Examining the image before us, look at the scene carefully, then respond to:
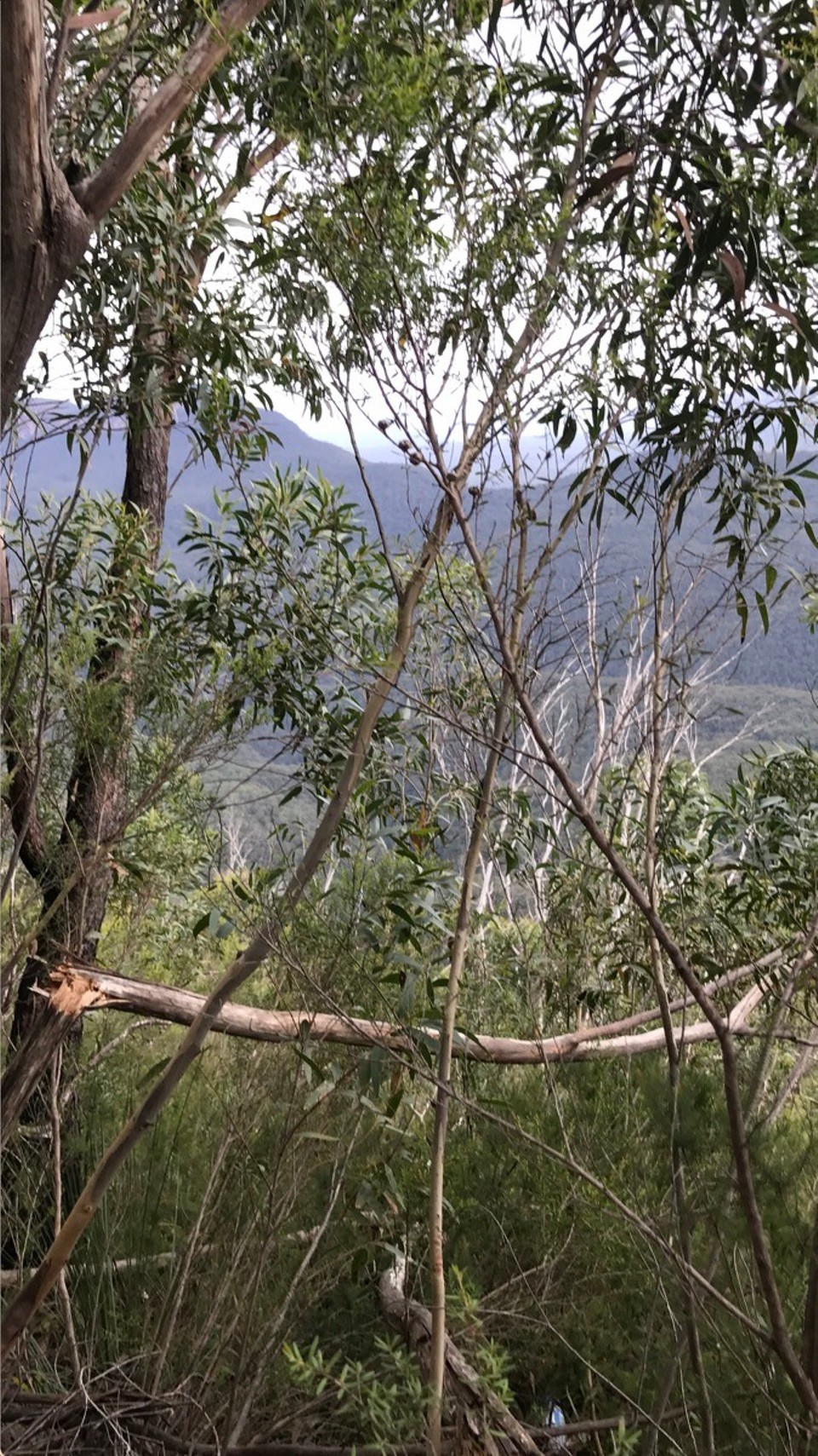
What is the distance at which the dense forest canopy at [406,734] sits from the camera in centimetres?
135

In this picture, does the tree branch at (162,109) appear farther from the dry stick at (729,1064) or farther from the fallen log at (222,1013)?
the fallen log at (222,1013)

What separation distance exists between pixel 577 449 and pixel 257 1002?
5.56 ft

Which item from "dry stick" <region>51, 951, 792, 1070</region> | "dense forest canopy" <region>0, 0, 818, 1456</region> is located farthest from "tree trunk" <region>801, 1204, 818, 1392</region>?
"dry stick" <region>51, 951, 792, 1070</region>

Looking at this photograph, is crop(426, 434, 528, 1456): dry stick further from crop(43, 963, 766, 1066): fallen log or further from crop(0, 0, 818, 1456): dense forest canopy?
crop(43, 963, 766, 1066): fallen log

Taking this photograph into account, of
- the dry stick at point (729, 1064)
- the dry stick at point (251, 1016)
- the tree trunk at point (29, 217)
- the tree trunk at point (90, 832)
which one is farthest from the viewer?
the tree trunk at point (90, 832)

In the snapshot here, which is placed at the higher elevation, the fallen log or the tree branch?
the tree branch

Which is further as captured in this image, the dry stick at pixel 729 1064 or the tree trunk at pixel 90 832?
the tree trunk at pixel 90 832

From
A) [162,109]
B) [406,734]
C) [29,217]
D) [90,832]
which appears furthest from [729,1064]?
[90,832]

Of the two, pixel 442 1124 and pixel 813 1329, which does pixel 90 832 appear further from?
pixel 813 1329

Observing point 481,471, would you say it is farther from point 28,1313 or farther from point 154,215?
point 28,1313

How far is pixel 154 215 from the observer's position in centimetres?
212

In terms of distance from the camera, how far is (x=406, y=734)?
2678 mm

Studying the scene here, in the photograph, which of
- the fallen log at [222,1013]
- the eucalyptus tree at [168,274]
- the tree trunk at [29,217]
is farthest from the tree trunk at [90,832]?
the tree trunk at [29,217]

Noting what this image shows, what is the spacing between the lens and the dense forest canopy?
135 cm
